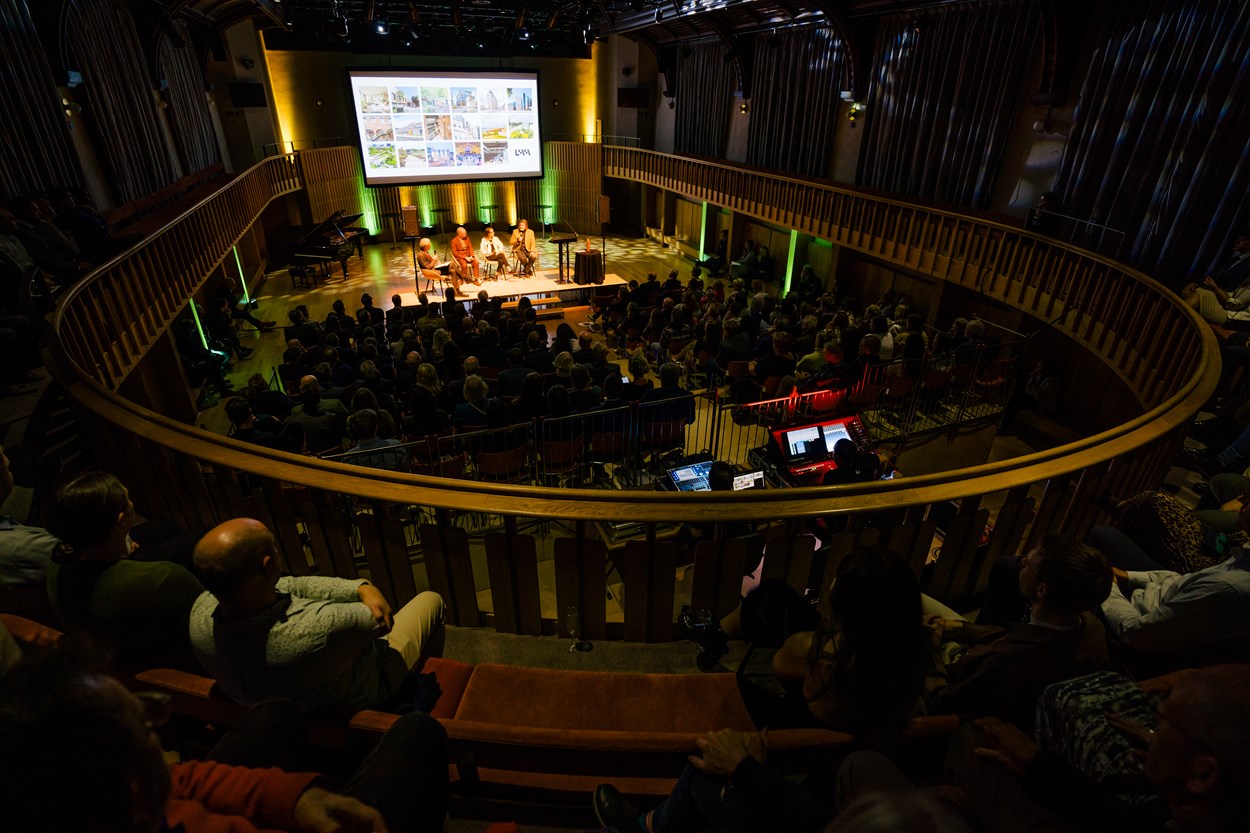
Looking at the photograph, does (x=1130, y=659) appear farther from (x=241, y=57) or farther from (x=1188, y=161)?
(x=241, y=57)

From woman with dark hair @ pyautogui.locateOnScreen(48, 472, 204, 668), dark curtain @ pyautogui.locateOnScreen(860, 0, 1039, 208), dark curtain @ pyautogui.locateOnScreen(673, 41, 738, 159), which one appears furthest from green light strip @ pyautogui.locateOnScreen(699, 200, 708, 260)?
woman with dark hair @ pyautogui.locateOnScreen(48, 472, 204, 668)

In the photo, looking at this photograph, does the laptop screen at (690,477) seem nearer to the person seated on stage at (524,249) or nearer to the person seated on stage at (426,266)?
the person seated on stage at (426,266)

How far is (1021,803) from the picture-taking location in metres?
1.41

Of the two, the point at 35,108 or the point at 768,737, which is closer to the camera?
the point at 768,737

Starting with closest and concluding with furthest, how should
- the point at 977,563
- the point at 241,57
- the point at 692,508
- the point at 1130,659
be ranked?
the point at 692,508
the point at 1130,659
the point at 977,563
the point at 241,57

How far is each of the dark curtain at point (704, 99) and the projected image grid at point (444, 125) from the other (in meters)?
4.32

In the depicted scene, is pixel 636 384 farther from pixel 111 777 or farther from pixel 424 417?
pixel 111 777

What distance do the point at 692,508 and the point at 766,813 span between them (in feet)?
2.82

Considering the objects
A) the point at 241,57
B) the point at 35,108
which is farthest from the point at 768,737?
the point at 241,57

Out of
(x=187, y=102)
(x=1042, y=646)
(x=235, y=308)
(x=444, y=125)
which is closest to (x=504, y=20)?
(x=444, y=125)

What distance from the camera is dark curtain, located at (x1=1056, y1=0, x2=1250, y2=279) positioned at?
5844 mm

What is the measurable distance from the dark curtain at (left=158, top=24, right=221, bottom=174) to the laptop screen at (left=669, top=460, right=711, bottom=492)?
12.0 meters

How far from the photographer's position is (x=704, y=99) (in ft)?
52.0

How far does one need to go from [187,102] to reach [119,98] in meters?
3.22
